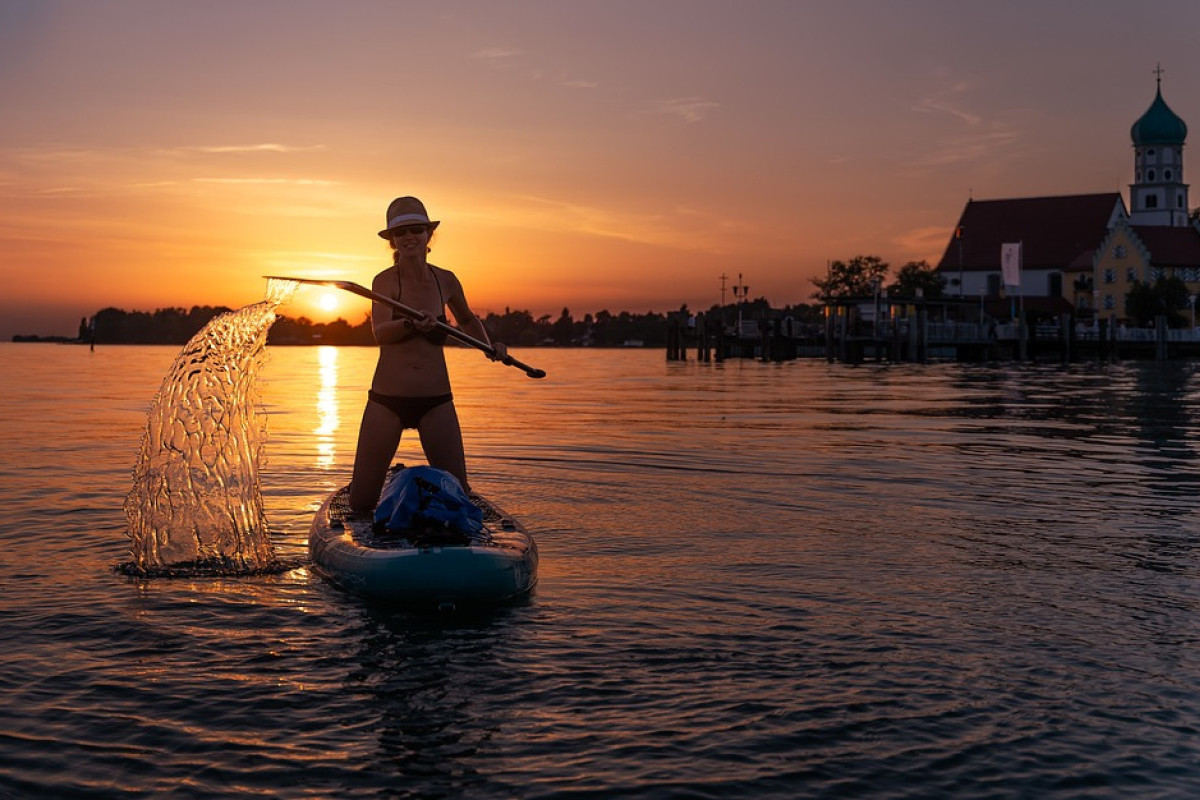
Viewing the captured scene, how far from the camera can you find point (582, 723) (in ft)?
18.4

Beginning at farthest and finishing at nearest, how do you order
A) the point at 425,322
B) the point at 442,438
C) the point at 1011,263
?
the point at 1011,263
the point at 442,438
the point at 425,322

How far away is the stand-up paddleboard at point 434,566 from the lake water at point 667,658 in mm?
156

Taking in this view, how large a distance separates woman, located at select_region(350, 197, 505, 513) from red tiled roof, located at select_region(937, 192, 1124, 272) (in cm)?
12283

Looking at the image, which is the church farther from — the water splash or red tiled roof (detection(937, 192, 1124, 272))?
the water splash

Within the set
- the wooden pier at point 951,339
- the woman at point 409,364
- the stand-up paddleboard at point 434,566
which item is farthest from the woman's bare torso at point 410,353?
the wooden pier at point 951,339

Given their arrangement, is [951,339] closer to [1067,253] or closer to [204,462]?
[1067,253]

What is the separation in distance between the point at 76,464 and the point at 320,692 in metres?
12.9

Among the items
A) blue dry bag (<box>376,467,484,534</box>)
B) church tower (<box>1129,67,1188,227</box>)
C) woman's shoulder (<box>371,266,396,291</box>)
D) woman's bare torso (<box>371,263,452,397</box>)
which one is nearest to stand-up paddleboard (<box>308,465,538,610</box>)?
blue dry bag (<box>376,467,484,534</box>)

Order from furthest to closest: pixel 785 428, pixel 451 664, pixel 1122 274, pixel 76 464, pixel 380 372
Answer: pixel 1122 274 → pixel 785 428 → pixel 76 464 → pixel 380 372 → pixel 451 664

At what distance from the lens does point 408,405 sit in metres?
9.02

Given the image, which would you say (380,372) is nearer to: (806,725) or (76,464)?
(806,725)

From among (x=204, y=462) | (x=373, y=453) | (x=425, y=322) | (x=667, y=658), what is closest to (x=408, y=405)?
(x=373, y=453)

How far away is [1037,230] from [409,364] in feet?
430

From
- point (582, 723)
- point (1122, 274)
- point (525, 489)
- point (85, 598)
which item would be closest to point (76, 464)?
point (525, 489)
